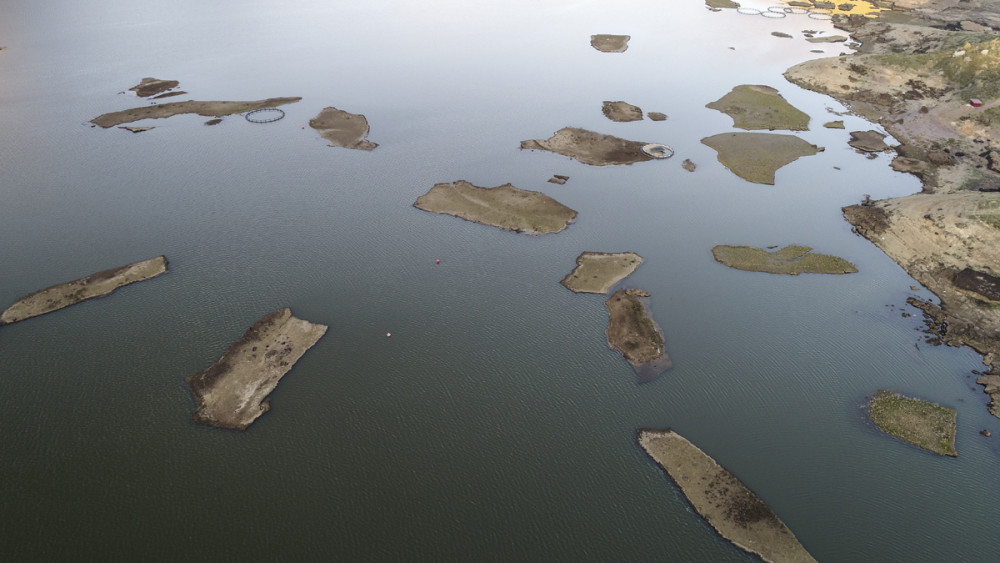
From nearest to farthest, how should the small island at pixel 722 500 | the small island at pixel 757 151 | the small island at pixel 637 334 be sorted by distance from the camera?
the small island at pixel 722 500
the small island at pixel 637 334
the small island at pixel 757 151

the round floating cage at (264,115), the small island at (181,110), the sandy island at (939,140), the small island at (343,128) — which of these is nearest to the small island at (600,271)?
the sandy island at (939,140)

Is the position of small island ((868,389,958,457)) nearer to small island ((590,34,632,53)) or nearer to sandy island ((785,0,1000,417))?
sandy island ((785,0,1000,417))

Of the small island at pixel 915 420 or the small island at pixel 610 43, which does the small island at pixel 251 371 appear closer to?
the small island at pixel 915 420

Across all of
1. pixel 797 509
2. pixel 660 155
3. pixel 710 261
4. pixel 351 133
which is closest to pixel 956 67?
pixel 660 155

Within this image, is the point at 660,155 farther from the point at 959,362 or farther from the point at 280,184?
the point at 280,184

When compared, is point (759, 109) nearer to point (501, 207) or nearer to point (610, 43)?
point (610, 43)

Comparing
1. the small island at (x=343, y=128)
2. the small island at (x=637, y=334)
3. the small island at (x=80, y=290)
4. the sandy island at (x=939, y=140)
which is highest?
the small island at (x=80, y=290)
